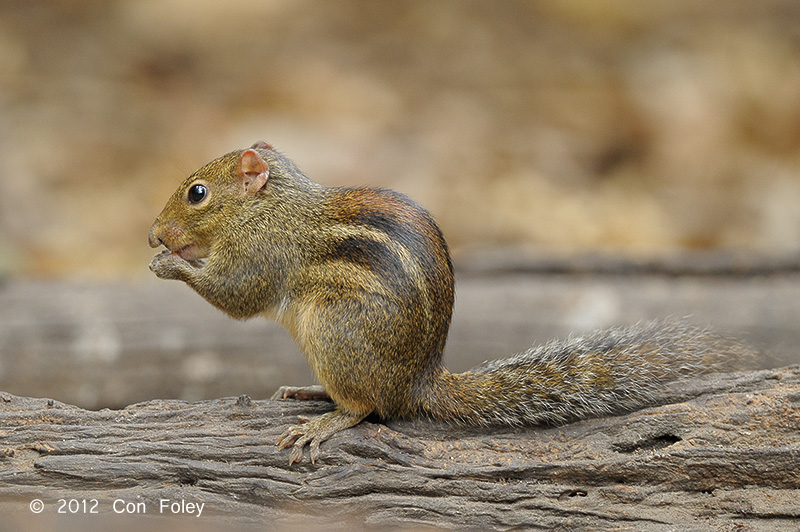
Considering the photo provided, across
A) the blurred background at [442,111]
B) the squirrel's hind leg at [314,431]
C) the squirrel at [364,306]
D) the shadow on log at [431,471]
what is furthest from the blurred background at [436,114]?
the squirrel's hind leg at [314,431]

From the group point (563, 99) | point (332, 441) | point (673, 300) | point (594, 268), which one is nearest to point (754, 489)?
point (332, 441)

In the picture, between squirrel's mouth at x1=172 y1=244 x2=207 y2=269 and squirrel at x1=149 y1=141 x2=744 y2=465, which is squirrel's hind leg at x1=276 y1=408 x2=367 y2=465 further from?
squirrel's mouth at x1=172 y1=244 x2=207 y2=269

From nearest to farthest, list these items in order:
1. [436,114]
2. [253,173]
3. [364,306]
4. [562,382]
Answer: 1. [364,306]
2. [562,382]
3. [253,173]
4. [436,114]

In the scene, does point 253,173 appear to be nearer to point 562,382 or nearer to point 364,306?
point 364,306

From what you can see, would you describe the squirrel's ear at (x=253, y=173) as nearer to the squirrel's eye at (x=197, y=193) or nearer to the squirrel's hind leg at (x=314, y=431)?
the squirrel's eye at (x=197, y=193)

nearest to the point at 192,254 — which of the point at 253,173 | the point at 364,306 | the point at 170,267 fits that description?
the point at 170,267

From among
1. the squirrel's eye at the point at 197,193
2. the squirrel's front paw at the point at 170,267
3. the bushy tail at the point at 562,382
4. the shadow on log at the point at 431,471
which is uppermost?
the squirrel's eye at the point at 197,193

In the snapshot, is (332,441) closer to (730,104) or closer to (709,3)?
(730,104)
